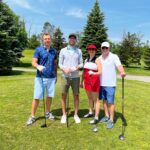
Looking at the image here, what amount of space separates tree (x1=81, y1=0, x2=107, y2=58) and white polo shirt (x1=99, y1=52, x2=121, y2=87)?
2911cm

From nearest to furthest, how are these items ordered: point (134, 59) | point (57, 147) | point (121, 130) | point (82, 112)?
point (57, 147) < point (121, 130) < point (82, 112) < point (134, 59)

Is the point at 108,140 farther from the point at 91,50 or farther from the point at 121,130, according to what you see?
the point at 91,50

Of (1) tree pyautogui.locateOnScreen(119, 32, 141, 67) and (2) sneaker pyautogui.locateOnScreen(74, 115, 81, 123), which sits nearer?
A: (2) sneaker pyautogui.locateOnScreen(74, 115, 81, 123)

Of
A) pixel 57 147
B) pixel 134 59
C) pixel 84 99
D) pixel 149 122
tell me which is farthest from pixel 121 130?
pixel 134 59

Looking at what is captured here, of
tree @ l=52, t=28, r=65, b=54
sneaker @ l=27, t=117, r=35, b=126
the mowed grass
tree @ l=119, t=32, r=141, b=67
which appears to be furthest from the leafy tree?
sneaker @ l=27, t=117, r=35, b=126

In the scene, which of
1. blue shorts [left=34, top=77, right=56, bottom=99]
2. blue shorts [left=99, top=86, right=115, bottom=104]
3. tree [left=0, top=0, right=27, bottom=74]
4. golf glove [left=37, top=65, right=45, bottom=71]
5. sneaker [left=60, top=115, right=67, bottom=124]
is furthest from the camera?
tree [left=0, top=0, right=27, bottom=74]

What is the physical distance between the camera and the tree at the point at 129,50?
131 feet

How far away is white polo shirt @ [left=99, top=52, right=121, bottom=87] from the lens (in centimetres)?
731

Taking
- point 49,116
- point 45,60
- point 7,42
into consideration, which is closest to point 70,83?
point 45,60

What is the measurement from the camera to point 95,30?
37.1 metres

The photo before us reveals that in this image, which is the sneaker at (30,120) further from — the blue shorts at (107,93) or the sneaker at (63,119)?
the blue shorts at (107,93)

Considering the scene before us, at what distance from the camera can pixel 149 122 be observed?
824cm

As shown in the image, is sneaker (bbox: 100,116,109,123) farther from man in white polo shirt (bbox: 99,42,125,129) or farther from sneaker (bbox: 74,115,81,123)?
sneaker (bbox: 74,115,81,123)

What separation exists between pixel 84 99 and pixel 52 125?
353 centimetres
